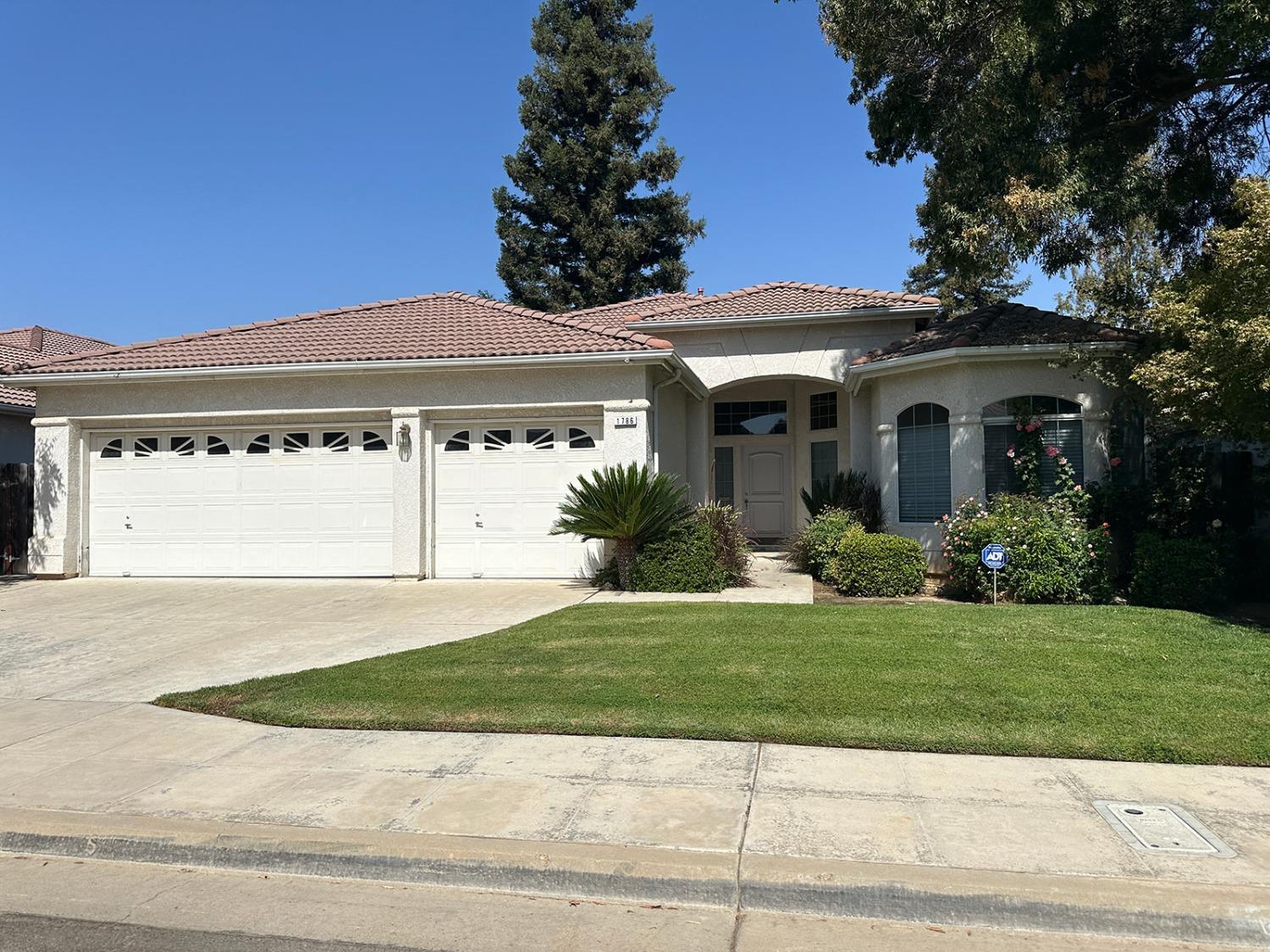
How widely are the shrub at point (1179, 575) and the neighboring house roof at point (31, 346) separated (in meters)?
20.0

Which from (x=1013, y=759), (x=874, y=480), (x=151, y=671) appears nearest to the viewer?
(x=1013, y=759)

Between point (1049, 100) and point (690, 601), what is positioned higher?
point (1049, 100)

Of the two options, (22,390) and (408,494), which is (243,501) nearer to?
(408,494)

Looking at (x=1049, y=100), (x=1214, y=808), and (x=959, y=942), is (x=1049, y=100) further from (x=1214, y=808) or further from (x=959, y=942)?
(x=959, y=942)

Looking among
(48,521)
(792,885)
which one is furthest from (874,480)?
(48,521)

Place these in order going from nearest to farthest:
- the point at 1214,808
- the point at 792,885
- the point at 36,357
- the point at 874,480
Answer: the point at 792,885
the point at 1214,808
the point at 874,480
the point at 36,357

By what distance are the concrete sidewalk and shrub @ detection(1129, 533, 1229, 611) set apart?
637cm

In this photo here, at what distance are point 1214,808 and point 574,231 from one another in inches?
1149

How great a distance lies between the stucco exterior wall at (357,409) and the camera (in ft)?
44.6

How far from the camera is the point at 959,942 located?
3631 mm

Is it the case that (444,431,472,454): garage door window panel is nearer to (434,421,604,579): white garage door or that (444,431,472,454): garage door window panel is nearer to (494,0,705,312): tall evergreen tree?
(434,421,604,579): white garage door

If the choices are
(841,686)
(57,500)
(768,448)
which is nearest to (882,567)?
(841,686)

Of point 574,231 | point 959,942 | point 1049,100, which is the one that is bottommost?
point 959,942

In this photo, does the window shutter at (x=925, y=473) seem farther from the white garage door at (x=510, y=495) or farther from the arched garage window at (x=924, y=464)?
the white garage door at (x=510, y=495)
